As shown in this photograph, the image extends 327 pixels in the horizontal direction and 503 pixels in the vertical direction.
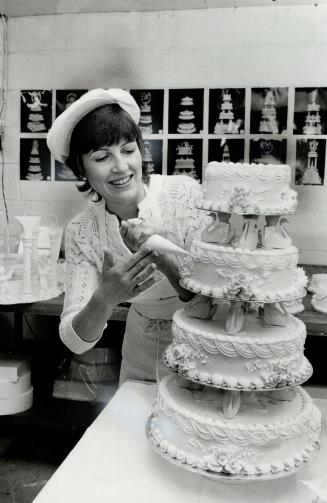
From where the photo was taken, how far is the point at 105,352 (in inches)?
139

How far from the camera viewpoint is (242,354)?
1364mm

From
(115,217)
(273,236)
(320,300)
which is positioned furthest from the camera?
(320,300)

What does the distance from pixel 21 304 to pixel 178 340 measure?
1.72 metres

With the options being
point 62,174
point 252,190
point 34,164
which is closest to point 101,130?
point 252,190

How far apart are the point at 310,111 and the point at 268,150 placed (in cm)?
35

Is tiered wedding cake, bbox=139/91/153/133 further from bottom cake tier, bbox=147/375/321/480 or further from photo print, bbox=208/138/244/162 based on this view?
bottom cake tier, bbox=147/375/321/480

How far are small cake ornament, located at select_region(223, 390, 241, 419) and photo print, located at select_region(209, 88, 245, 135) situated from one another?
256 centimetres

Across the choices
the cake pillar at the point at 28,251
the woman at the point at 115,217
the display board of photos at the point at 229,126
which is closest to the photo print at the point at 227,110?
the display board of photos at the point at 229,126

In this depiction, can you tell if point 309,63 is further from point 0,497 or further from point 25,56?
point 0,497

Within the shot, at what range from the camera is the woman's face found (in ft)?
6.03

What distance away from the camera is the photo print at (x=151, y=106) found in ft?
12.4

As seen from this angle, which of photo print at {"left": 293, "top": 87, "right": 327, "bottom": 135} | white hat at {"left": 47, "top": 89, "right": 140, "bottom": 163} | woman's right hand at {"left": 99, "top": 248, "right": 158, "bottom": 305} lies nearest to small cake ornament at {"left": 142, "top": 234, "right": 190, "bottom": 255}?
woman's right hand at {"left": 99, "top": 248, "right": 158, "bottom": 305}

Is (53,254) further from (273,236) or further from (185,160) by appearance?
(273,236)

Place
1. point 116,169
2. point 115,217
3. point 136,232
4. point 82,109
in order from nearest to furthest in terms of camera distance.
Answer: point 136,232 → point 116,169 → point 82,109 → point 115,217
